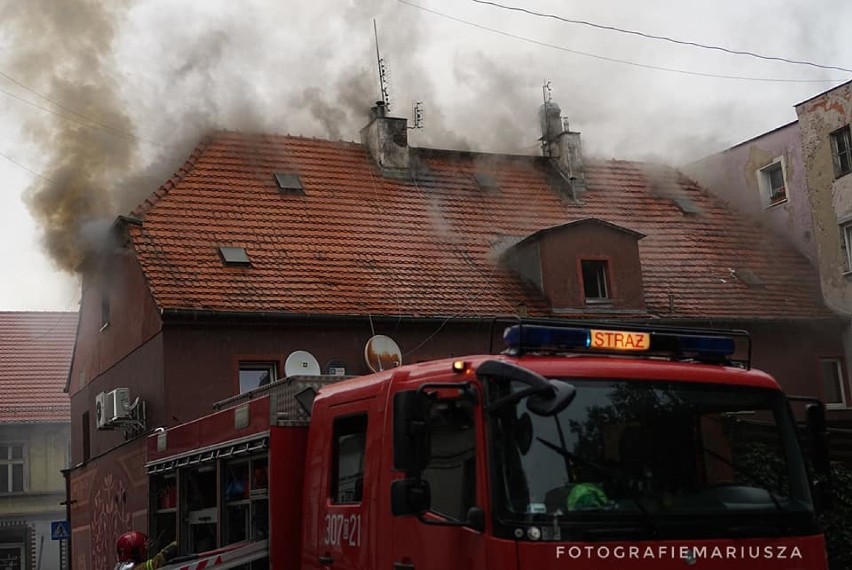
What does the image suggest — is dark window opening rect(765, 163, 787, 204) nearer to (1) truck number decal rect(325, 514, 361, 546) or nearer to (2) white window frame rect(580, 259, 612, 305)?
(2) white window frame rect(580, 259, 612, 305)

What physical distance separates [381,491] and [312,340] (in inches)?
451

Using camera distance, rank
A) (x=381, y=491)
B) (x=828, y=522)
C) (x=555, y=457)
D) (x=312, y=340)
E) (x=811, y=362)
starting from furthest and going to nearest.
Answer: (x=811, y=362)
(x=312, y=340)
(x=828, y=522)
(x=381, y=491)
(x=555, y=457)

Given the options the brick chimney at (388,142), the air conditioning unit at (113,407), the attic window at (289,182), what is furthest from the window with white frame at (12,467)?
the brick chimney at (388,142)

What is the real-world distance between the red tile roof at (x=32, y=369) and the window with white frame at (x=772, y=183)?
19.8m

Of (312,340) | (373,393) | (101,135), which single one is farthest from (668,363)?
(101,135)

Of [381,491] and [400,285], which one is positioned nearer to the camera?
[381,491]

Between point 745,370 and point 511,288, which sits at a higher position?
point 511,288

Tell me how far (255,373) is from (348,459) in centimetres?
1088

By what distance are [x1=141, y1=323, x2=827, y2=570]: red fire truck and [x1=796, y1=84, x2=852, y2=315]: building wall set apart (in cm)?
1541

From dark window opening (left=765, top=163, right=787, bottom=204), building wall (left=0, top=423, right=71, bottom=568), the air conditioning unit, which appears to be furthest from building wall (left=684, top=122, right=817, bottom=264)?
building wall (left=0, top=423, right=71, bottom=568)

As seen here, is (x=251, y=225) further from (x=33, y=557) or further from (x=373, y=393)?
(x=33, y=557)

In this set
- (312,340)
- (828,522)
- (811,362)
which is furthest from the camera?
(811,362)

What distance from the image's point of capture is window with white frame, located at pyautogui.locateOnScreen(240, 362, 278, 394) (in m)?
17.1

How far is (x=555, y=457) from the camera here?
5.41m
